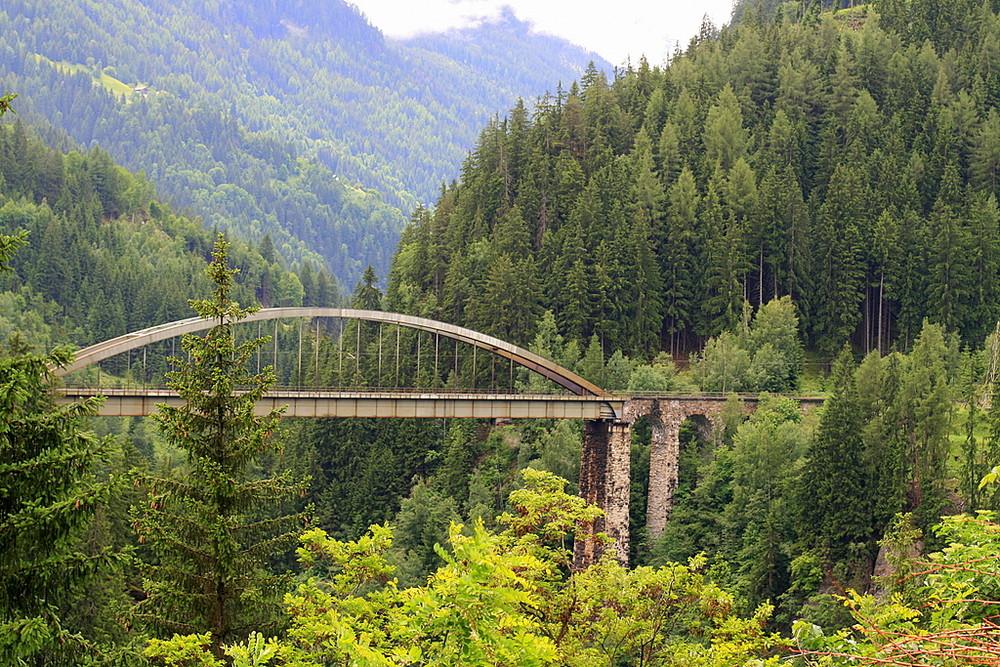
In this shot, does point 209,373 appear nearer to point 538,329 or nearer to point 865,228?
point 538,329

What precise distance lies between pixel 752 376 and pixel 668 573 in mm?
47794

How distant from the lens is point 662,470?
63.0 meters

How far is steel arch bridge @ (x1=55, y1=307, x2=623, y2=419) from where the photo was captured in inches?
1887

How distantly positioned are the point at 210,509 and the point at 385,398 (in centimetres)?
3025

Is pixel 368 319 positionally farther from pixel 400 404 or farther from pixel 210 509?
pixel 210 509

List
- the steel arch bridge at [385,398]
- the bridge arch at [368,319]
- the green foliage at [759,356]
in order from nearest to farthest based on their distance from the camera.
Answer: the steel arch bridge at [385,398]
the bridge arch at [368,319]
the green foliage at [759,356]

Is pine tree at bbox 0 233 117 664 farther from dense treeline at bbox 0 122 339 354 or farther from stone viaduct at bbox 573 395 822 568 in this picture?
dense treeline at bbox 0 122 339 354

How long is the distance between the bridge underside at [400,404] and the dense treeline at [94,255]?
79016mm

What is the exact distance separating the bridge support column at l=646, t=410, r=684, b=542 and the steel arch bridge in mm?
7595

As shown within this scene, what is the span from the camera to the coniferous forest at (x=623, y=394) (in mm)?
15633

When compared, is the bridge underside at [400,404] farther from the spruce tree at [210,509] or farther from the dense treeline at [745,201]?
the dense treeline at [745,201]

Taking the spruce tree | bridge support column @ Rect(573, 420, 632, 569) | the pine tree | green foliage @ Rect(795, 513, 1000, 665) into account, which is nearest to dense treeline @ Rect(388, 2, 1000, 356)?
bridge support column @ Rect(573, 420, 632, 569)

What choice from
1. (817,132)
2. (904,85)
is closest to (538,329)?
(817,132)

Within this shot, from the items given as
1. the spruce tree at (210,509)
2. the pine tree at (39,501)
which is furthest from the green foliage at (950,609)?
the spruce tree at (210,509)
